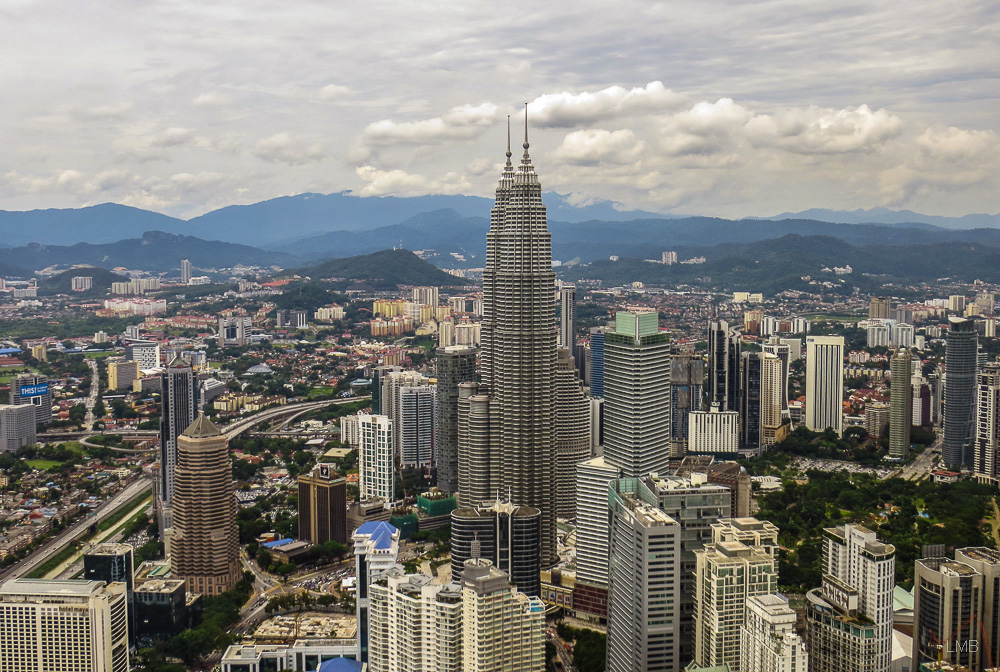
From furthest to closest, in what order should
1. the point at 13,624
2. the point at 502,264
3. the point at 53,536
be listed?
→ 1. the point at 53,536
2. the point at 502,264
3. the point at 13,624

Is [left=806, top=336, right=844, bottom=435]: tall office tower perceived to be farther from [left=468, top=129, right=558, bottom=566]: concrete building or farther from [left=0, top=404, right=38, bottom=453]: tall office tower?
[left=0, top=404, right=38, bottom=453]: tall office tower

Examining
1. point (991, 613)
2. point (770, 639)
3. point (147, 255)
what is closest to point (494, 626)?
point (770, 639)

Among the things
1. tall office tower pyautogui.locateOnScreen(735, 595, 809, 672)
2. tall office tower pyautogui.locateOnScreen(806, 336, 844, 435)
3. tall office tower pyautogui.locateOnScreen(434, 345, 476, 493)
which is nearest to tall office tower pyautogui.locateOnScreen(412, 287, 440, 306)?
tall office tower pyautogui.locateOnScreen(806, 336, 844, 435)

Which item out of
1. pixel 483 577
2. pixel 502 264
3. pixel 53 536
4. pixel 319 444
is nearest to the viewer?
pixel 483 577

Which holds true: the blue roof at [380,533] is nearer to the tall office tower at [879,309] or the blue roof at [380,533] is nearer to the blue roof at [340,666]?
the blue roof at [340,666]

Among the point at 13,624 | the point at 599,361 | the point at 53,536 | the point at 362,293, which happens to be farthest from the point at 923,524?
the point at 362,293

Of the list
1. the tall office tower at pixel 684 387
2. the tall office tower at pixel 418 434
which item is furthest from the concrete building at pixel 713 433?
the tall office tower at pixel 418 434

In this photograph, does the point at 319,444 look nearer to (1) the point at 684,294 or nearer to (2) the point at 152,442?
(2) the point at 152,442
